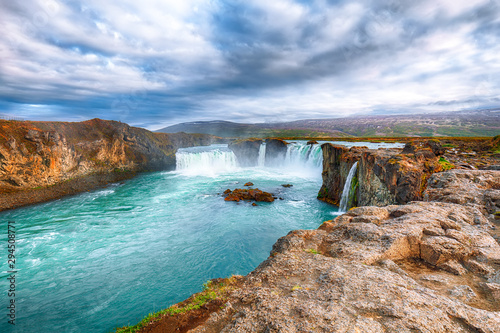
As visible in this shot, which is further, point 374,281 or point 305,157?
point 305,157

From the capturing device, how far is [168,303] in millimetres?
11164

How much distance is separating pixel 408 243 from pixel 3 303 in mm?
20658

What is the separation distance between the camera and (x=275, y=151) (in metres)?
59.4

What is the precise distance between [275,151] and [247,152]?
1035cm

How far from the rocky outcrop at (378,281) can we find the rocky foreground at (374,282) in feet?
0.06

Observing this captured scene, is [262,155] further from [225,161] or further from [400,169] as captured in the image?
[400,169]

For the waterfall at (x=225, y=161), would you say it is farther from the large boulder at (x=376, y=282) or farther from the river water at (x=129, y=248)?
the large boulder at (x=376, y=282)

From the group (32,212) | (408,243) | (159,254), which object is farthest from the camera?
(32,212)

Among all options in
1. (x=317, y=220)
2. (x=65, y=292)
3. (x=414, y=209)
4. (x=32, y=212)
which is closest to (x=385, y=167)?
(x=317, y=220)

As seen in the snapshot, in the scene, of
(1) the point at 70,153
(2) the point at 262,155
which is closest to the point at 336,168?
(2) the point at 262,155

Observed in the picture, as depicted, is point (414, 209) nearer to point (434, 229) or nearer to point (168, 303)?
point (434, 229)

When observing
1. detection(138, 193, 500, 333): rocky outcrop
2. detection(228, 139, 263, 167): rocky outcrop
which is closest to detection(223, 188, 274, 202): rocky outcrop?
detection(138, 193, 500, 333): rocky outcrop

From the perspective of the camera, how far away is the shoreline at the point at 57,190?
28781mm

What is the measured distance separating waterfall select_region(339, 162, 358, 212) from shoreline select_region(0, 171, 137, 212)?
43.5 meters
